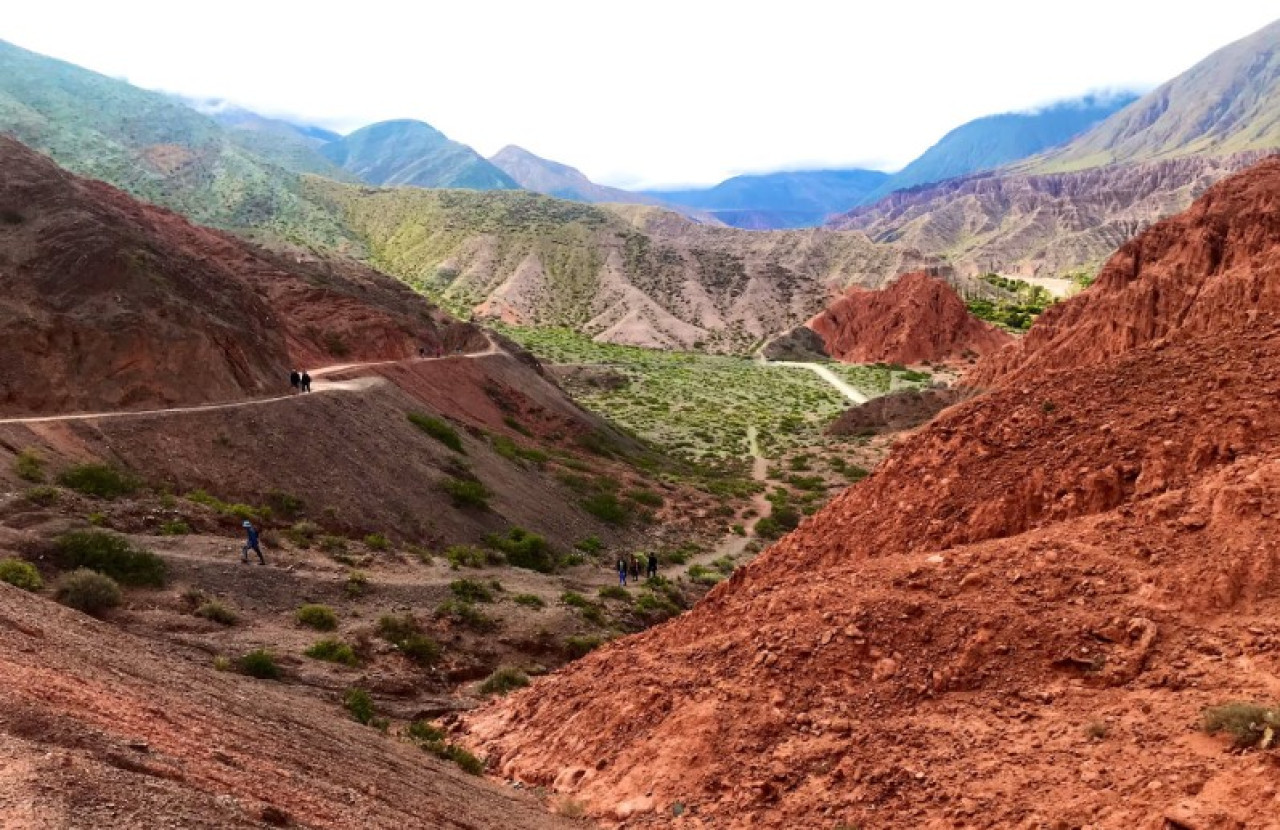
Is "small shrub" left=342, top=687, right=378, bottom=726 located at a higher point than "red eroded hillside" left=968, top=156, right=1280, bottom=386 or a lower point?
lower

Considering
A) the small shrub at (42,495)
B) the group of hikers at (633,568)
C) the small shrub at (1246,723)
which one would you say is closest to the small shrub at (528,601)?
the group of hikers at (633,568)

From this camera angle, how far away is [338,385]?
122 feet

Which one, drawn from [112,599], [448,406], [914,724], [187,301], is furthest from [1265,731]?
[448,406]

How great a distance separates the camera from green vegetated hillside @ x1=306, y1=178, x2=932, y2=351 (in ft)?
385

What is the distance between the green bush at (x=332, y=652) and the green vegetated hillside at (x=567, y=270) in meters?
93.4

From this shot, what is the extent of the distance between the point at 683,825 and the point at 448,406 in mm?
36279

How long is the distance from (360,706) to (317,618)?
179 inches

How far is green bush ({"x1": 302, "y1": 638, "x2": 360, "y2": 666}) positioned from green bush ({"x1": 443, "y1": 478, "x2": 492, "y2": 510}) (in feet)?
45.0

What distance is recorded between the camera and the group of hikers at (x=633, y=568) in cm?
2742

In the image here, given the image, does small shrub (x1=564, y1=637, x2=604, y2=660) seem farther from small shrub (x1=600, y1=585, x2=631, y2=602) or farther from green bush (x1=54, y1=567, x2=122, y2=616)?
green bush (x1=54, y1=567, x2=122, y2=616)

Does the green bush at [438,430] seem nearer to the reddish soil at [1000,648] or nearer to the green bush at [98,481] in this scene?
the green bush at [98,481]

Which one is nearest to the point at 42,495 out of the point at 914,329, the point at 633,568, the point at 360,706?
the point at 360,706

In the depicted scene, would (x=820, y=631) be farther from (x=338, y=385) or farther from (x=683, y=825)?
(x=338, y=385)

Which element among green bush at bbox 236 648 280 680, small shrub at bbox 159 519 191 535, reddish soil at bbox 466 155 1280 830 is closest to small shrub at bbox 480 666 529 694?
reddish soil at bbox 466 155 1280 830
